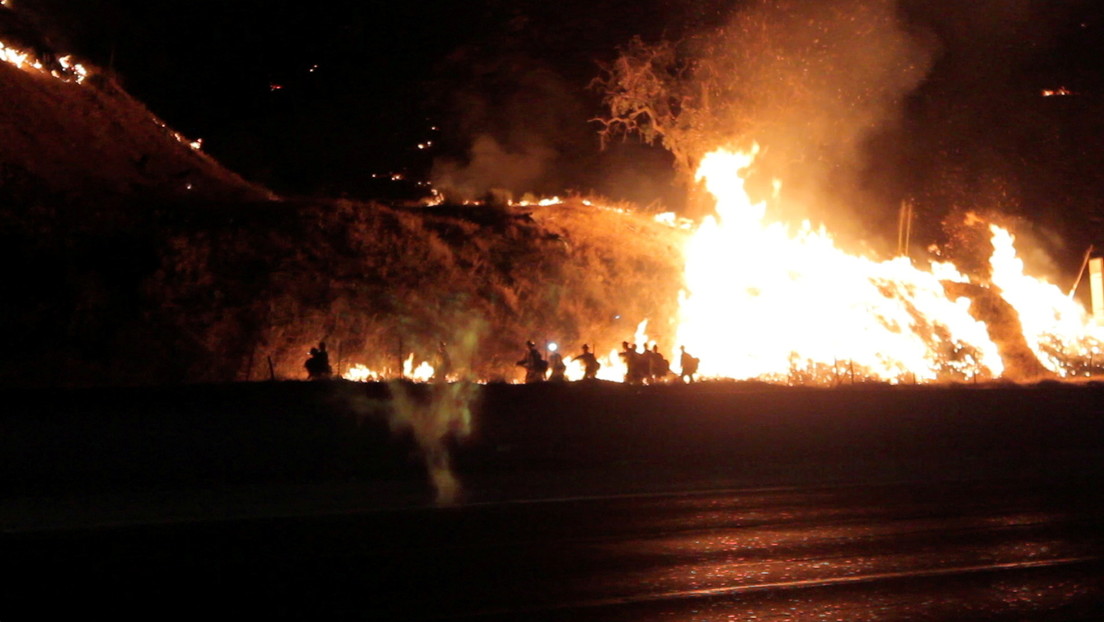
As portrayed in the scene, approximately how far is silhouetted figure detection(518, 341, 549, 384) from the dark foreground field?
7.25 ft

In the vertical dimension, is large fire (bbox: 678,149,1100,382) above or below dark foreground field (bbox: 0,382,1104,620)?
above

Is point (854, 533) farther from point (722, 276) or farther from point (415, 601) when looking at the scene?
point (722, 276)

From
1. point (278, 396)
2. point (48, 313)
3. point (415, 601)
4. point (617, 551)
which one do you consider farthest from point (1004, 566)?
point (48, 313)

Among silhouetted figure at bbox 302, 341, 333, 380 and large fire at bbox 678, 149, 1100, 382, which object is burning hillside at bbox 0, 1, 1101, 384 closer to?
large fire at bbox 678, 149, 1100, 382

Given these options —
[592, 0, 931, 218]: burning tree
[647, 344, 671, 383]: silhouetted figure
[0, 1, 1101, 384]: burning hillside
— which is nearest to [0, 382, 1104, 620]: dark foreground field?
[647, 344, 671, 383]: silhouetted figure

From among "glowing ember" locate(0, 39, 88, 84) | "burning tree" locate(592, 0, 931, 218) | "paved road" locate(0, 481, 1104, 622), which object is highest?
"glowing ember" locate(0, 39, 88, 84)

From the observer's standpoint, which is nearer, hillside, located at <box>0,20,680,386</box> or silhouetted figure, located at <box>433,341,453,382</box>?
hillside, located at <box>0,20,680,386</box>

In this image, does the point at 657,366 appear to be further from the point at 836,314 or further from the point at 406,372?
the point at 836,314

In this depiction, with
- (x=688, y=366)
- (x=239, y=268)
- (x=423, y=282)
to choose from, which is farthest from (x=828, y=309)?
(x=239, y=268)

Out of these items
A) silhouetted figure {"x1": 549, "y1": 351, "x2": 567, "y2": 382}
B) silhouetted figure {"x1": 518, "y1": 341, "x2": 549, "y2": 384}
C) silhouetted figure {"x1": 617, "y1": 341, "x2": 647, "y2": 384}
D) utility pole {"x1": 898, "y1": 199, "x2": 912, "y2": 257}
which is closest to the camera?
silhouetted figure {"x1": 518, "y1": 341, "x2": 549, "y2": 384}

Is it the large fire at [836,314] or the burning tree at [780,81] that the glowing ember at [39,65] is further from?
the burning tree at [780,81]

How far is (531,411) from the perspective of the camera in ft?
55.4

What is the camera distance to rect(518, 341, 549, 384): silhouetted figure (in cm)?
2067

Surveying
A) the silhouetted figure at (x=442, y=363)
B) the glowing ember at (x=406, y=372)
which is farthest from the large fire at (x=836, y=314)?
the glowing ember at (x=406, y=372)
